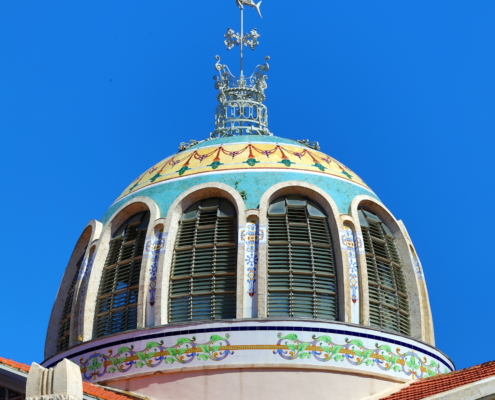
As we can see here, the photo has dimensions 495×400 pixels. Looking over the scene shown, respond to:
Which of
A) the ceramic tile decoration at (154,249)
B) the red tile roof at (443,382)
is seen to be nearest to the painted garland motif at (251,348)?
the red tile roof at (443,382)

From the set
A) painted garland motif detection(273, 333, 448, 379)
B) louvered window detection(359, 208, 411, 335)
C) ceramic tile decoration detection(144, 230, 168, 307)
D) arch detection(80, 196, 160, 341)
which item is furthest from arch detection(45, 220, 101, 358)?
louvered window detection(359, 208, 411, 335)

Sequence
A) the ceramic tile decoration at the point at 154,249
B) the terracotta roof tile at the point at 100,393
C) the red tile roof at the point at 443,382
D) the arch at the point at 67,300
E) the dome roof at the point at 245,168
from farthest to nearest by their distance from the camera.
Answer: the arch at the point at 67,300 → the dome roof at the point at 245,168 → the ceramic tile decoration at the point at 154,249 → the red tile roof at the point at 443,382 → the terracotta roof tile at the point at 100,393

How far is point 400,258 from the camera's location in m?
28.8

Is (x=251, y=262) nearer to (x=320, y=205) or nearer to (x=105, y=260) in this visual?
(x=320, y=205)

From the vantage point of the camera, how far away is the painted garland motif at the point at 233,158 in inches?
1133

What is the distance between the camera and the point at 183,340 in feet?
83.6

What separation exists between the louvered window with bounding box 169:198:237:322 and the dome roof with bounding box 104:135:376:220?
655mm

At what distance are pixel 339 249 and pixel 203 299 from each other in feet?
10.5

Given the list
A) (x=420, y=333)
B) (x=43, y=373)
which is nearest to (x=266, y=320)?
(x=420, y=333)

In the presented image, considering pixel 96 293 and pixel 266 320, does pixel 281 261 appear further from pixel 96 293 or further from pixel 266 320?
pixel 96 293

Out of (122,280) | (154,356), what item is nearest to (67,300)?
(122,280)

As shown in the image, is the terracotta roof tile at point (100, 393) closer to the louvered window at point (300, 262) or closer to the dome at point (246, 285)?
the dome at point (246, 285)

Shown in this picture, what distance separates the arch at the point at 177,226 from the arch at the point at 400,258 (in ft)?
8.76

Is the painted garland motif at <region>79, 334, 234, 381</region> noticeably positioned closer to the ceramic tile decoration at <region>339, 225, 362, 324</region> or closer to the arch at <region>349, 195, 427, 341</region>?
the ceramic tile decoration at <region>339, 225, 362, 324</region>
